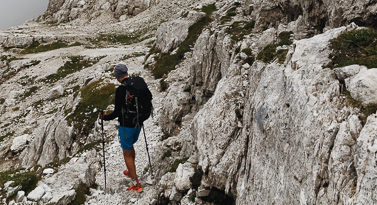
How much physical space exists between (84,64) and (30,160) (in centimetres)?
3647

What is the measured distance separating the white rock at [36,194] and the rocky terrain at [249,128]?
2.3 inches

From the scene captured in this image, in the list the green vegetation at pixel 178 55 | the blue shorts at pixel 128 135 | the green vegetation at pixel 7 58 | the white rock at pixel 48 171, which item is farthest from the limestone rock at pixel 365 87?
the green vegetation at pixel 7 58

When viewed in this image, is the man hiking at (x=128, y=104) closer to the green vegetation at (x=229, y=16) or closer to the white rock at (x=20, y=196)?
the white rock at (x=20, y=196)

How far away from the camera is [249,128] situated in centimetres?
956

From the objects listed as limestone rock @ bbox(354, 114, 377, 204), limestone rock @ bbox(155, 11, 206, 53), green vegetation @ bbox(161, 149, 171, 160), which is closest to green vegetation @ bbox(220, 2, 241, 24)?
limestone rock @ bbox(155, 11, 206, 53)

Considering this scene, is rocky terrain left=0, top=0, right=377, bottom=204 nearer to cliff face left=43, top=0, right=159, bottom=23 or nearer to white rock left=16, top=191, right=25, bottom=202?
white rock left=16, top=191, right=25, bottom=202

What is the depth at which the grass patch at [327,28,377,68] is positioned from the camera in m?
6.46

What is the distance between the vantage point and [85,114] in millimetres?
26797

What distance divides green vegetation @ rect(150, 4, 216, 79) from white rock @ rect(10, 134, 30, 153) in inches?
734

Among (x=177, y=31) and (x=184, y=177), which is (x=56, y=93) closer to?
(x=177, y=31)

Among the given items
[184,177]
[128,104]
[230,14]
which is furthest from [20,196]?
[230,14]

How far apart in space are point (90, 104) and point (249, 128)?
2246cm

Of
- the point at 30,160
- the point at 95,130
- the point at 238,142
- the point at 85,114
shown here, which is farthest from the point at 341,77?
the point at 30,160

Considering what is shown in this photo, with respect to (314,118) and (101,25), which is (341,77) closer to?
(314,118)
